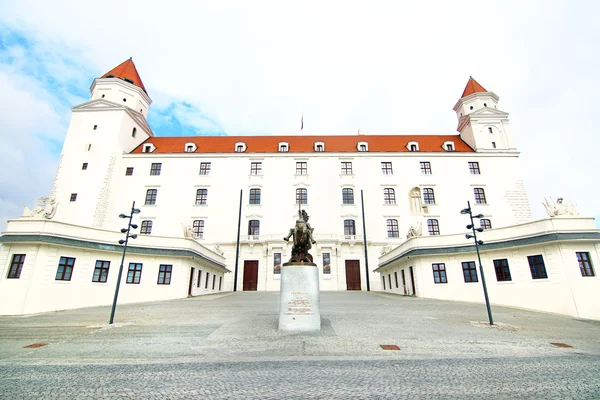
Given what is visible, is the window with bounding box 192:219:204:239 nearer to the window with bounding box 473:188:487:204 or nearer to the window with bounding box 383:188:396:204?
the window with bounding box 383:188:396:204

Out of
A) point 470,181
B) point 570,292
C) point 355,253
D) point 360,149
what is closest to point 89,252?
point 355,253

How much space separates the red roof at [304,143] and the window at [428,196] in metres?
6.37

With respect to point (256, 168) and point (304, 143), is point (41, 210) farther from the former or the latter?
point (304, 143)

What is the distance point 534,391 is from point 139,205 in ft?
130

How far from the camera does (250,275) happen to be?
33.6m

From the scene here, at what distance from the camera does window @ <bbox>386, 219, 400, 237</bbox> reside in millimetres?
35381

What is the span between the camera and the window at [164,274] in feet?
69.9

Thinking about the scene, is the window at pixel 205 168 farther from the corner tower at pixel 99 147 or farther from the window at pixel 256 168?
the corner tower at pixel 99 147

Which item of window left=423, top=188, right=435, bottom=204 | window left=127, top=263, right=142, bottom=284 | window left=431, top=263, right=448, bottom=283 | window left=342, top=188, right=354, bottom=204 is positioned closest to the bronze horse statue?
window left=431, top=263, right=448, bottom=283

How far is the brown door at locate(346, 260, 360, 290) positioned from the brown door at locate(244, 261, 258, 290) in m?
10.4

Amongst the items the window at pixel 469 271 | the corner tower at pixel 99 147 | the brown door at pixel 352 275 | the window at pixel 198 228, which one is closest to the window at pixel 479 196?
the brown door at pixel 352 275

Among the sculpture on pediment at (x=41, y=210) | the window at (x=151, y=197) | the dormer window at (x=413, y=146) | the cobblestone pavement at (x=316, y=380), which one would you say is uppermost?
the dormer window at (x=413, y=146)

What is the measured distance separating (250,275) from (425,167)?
2593cm

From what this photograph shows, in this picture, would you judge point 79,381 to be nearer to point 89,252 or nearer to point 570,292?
point 89,252
